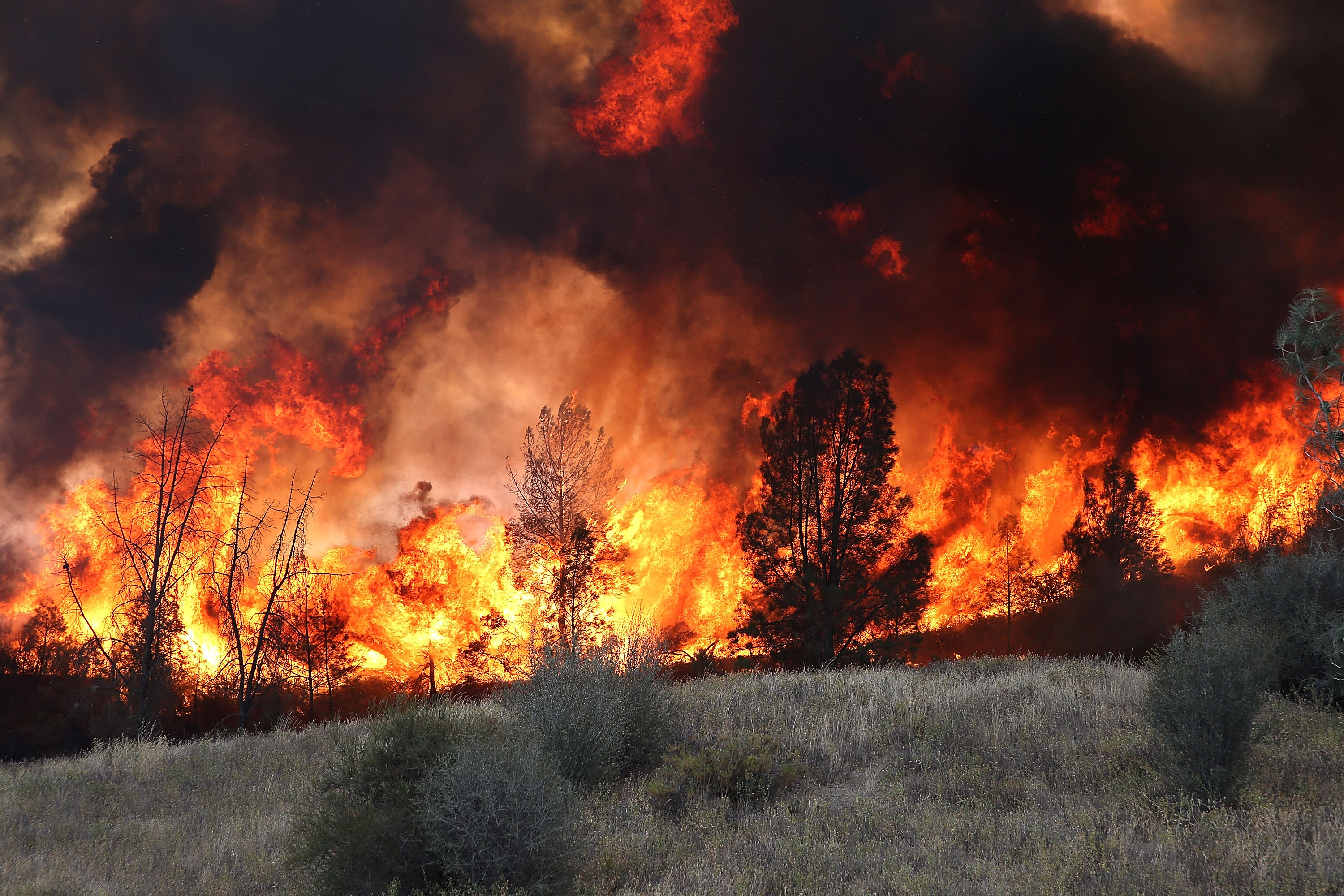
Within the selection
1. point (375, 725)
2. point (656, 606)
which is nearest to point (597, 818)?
point (375, 725)

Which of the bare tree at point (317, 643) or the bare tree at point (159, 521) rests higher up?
the bare tree at point (159, 521)

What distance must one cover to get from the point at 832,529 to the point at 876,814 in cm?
2203

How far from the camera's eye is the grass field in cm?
681

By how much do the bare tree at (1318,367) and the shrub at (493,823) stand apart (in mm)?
9872

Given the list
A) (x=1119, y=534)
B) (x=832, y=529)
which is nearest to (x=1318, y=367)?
(x=832, y=529)

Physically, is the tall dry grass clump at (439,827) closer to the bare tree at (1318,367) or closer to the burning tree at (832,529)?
the bare tree at (1318,367)

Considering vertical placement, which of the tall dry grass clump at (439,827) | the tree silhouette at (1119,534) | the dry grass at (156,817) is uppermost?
the tree silhouette at (1119,534)

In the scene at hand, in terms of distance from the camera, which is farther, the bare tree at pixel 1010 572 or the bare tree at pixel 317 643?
the bare tree at pixel 1010 572

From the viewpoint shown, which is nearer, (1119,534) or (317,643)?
(317,643)

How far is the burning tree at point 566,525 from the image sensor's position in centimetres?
3022

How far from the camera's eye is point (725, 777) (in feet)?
→ 32.6

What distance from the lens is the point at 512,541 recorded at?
30875mm

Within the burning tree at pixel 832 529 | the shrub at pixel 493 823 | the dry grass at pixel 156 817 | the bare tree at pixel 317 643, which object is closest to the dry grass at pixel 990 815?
the shrub at pixel 493 823

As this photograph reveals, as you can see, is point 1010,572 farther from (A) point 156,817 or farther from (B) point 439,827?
(B) point 439,827
